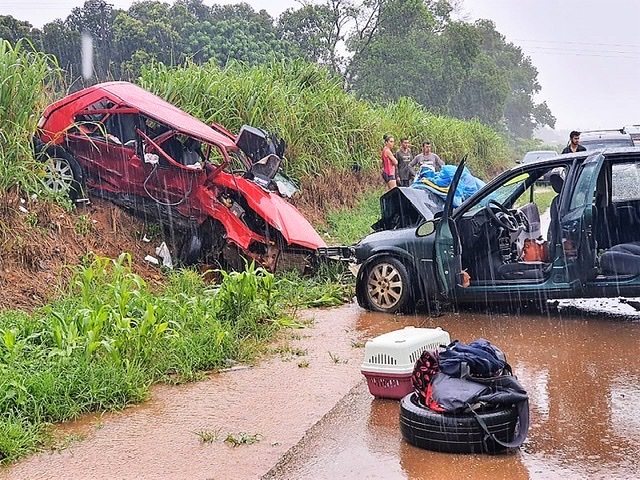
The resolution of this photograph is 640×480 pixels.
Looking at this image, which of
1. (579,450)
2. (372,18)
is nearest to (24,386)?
(579,450)

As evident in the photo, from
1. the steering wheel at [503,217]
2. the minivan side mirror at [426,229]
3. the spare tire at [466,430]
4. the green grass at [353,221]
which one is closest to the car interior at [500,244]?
the steering wheel at [503,217]

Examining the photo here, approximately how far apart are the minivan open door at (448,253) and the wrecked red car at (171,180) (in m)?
2.30

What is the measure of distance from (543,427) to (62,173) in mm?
6989

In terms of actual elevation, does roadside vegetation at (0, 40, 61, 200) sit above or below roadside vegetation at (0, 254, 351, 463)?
above

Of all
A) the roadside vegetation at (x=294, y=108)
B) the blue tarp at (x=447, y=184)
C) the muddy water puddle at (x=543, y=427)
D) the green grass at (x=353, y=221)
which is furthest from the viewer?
the green grass at (x=353, y=221)

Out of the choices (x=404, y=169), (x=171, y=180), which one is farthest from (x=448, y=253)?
(x=404, y=169)

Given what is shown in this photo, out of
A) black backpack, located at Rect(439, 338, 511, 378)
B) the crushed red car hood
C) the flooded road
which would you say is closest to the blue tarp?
the crushed red car hood

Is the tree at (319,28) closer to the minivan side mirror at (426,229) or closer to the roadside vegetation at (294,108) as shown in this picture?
the roadside vegetation at (294,108)

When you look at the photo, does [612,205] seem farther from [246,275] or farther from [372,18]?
[372,18]

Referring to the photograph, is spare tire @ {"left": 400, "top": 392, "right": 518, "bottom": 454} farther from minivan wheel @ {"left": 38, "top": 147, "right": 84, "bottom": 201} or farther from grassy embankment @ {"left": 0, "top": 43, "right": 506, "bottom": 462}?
minivan wheel @ {"left": 38, "top": 147, "right": 84, "bottom": 201}

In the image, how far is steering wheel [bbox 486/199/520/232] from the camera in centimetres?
827

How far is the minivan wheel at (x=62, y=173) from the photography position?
9.44m

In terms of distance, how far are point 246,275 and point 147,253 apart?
329cm

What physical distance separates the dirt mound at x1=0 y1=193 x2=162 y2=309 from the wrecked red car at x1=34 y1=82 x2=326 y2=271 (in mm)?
286
